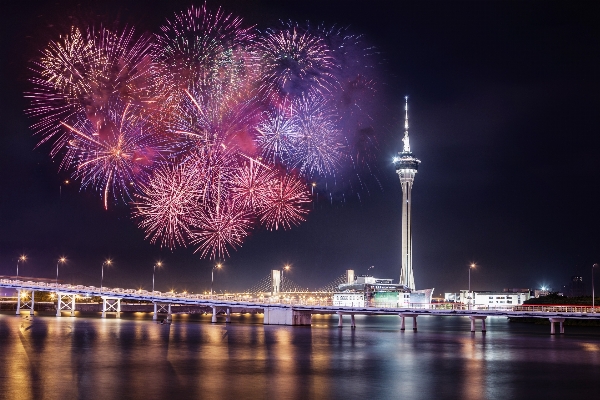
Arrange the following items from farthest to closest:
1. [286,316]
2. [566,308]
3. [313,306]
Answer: [286,316] → [313,306] → [566,308]

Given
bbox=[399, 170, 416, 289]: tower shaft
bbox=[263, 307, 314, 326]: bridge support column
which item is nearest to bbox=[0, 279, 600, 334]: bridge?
bbox=[263, 307, 314, 326]: bridge support column

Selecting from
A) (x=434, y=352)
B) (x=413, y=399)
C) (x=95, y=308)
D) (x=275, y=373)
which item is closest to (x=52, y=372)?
(x=275, y=373)

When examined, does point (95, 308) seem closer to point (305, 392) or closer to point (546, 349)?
point (546, 349)

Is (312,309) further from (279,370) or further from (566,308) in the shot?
(279,370)

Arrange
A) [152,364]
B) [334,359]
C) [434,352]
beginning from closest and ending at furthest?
[152,364] < [334,359] < [434,352]

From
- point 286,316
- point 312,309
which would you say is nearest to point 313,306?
point 312,309

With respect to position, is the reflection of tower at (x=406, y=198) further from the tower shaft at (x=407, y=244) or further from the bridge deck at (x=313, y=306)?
the bridge deck at (x=313, y=306)
